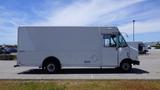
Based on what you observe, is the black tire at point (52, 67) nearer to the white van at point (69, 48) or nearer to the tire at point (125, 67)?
the white van at point (69, 48)

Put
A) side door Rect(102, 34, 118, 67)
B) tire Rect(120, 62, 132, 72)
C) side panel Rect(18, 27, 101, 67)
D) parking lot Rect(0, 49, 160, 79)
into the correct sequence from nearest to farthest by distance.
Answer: parking lot Rect(0, 49, 160, 79) < side panel Rect(18, 27, 101, 67) < side door Rect(102, 34, 118, 67) < tire Rect(120, 62, 132, 72)

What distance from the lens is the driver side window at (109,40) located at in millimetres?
21341

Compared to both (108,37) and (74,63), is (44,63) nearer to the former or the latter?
(74,63)

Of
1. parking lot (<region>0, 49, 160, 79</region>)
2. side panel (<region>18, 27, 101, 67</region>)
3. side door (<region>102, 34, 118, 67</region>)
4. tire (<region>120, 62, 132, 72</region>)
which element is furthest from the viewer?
tire (<region>120, 62, 132, 72</region>)

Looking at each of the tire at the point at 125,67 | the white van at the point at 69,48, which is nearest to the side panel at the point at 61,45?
the white van at the point at 69,48

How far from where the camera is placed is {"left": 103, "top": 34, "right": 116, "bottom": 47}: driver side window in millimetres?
21341

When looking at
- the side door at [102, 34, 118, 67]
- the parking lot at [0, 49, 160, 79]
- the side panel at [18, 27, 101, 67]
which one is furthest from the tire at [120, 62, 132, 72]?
the side panel at [18, 27, 101, 67]

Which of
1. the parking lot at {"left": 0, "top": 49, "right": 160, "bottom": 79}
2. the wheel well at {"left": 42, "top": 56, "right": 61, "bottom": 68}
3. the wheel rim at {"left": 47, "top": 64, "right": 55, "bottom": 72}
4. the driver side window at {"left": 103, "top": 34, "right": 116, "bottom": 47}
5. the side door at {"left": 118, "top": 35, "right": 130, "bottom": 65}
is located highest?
the driver side window at {"left": 103, "top": 34, "right": 116, "bottom": 47}

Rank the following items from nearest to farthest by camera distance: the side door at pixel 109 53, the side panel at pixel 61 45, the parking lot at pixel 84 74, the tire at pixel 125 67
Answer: the parking lot at pixel 84 74, the side panel at pixel 61 45, the side door at pixel 109 53, the tire at pixel 125 67

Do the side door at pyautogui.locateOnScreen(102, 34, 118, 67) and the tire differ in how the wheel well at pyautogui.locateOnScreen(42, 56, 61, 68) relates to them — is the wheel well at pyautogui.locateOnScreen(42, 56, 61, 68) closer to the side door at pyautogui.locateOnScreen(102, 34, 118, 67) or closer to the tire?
the side door at pyautogui.locateOnScreen(102, 34, 118, 67)

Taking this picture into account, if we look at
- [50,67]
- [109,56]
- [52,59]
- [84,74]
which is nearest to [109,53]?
[109,56]

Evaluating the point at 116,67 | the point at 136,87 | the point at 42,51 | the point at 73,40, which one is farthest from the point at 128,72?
the point at 136,87

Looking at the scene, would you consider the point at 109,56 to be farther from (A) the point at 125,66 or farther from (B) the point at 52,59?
(B) the point at 52,59

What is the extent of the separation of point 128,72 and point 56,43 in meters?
4.69
